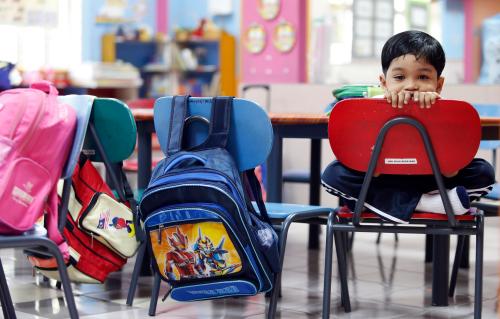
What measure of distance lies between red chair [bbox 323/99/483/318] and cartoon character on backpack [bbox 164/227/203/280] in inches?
14.5

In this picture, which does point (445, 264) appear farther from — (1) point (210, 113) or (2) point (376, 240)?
(2) point (376, 240)

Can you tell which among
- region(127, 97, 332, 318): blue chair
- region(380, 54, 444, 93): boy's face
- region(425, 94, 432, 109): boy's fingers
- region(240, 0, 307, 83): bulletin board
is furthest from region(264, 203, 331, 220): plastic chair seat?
region(240, 0, 307, 83): bulletin board

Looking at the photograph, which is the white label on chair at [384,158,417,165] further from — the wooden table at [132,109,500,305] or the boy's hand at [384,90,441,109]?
the wooden table at [132,109,500,305]

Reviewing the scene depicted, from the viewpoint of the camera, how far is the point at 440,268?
2947 mm

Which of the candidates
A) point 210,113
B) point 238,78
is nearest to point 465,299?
point 210,113

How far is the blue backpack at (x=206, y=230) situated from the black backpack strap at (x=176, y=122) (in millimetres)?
51

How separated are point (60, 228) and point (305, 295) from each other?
1069mm

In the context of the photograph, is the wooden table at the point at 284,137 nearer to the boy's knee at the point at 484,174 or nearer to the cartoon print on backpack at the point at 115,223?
the boy's knee at the point at 484,174

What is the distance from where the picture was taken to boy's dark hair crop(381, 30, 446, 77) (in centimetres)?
260

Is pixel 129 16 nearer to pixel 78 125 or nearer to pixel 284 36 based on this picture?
pixel 284 36

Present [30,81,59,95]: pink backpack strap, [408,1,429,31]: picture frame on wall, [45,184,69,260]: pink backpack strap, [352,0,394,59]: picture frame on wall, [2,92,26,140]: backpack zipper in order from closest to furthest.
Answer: [2,92,26,140]: backpack zipper → [45,184,69,260]: pink backpack strap → [30,81,59,95]: pink backpack strap → [408,1,429,31]: picture frame on wall → [352,0,394,59]: picture frame on wall

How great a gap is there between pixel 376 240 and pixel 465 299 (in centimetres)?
161

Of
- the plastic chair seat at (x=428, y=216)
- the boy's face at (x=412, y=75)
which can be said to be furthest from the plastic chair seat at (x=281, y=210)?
the boy's face at (x=412, y=75)

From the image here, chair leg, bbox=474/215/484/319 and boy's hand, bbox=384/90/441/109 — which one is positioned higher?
boy's hand, bbox=384/90/441/109
